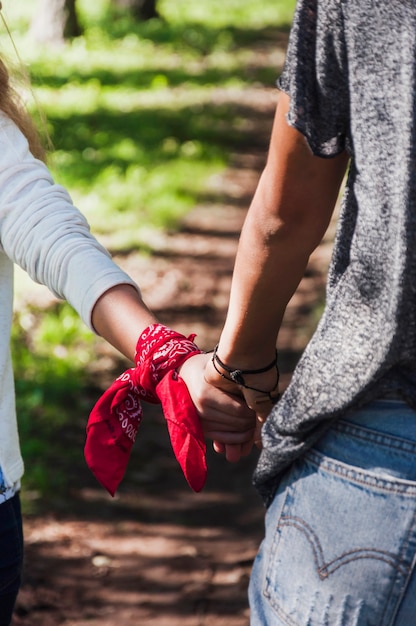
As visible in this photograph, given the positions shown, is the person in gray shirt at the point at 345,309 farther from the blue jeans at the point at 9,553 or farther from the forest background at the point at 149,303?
the forest background at the point at 149,303

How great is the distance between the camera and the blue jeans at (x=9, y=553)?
1.97 metres

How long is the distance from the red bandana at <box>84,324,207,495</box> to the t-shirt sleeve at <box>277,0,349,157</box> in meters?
0.72

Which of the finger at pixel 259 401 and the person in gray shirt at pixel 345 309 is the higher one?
the person in gray shirt at pixel 345 309

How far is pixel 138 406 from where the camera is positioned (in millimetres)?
2188

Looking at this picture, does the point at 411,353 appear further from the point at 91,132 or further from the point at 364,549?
the point at 91,132

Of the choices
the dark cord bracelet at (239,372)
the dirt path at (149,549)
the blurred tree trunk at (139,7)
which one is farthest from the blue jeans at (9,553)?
the blurred tree trunk at (139,7)

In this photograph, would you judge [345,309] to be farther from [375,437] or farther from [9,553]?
[9,553]

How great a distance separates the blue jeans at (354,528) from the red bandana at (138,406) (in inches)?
17.5

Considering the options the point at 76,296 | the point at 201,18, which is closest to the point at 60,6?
the point at 201,18

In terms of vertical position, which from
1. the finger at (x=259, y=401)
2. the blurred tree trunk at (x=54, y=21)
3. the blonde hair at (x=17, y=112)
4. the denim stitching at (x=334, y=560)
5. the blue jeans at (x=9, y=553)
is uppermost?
the blonde hair at (x=17, y=112)

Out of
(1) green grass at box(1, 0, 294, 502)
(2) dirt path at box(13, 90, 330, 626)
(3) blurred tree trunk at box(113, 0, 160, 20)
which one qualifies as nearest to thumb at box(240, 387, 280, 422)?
(1) green grass at box(1, 0, 294, 502)

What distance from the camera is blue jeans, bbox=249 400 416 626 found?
1488mm

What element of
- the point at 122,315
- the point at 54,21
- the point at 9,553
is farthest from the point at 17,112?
the point at 54,21

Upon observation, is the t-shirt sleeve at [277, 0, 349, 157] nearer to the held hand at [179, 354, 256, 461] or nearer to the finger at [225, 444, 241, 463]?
the held hand at [179, 354, 256, 461]
